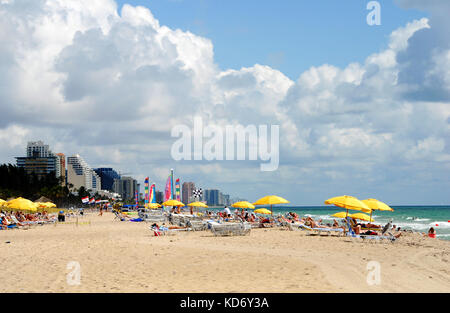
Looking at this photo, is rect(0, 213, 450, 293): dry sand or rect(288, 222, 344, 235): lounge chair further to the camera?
rect(288, 222, 344, 235): lounge chair

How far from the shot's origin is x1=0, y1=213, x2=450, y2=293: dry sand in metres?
8.76

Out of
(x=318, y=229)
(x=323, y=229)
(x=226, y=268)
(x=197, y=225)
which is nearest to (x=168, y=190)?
(x=197, y=225)

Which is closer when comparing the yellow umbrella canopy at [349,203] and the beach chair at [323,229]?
the yellow umbrella canopy at [349,203]

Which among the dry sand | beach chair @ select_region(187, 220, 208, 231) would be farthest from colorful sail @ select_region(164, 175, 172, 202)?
the dry sand

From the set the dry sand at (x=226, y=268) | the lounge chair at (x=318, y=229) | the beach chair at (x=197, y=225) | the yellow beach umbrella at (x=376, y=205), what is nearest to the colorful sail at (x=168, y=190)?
the beach chair at (x=197, y=225)

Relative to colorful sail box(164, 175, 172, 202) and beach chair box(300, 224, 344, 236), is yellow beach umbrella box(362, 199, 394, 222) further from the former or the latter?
colorful sail box(164, 175, 172, 202)

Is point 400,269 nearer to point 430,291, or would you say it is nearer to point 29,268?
point 430,291

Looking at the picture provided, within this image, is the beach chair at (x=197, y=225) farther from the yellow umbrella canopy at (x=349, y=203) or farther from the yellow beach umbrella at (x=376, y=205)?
the yellow beach umbrella at (x=376, y=205)

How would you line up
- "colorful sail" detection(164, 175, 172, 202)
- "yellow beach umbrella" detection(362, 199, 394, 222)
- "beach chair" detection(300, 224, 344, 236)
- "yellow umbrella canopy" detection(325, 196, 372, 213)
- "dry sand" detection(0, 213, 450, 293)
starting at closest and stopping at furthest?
"dry sand" detection(0, 213, 450, 293), "yellow umbrella canopy" detection(325, 196, 372, 213), "beach chair" detection(300, 224, 344, 236), "yellow beach umbrella" detection(362, 199, 394, 222), "colorful sail" detection(164, 175, 172, 202)

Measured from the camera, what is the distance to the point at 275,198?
90.1 ft

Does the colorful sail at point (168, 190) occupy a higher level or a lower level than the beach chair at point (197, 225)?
higher

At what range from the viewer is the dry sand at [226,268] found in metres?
8.76
